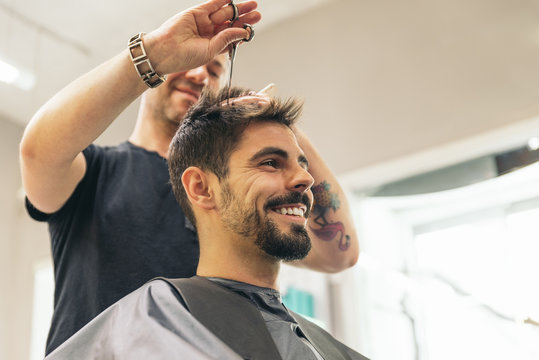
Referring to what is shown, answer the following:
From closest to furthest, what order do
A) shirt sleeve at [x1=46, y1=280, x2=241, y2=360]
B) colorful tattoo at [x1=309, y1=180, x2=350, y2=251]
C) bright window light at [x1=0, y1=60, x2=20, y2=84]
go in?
1. shirt sleeve at [x1=46, y1=280, x2=241, y2=360]
2. colorful tattoo at [x1=309, y1=180, x2=350, y2=251]
3. bright window light at [x1=0, y1=60, x2=20, y2=84]

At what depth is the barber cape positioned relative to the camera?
1.23 metres

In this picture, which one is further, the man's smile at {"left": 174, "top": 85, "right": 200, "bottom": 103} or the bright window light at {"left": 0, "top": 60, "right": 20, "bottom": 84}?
the bright window light at {"left": 0, "top": 60, "right": 20, "bottom": 84}

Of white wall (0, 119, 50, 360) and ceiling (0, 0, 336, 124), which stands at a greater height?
ceiling (0, 0, 336, 124)

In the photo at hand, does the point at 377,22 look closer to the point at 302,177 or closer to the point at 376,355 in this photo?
the point at 376,355

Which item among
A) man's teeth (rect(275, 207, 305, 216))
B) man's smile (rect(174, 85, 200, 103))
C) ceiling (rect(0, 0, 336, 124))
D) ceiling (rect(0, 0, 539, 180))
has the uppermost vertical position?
ceiling (rect(0, 0, 336, 124))

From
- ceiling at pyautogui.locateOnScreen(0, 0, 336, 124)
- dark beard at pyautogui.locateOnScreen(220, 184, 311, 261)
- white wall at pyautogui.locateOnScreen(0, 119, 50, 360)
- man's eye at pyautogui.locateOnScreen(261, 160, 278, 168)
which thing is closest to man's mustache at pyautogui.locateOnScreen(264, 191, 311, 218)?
dark beard at pyautogui.locateOnScreen(220, 184, 311, 261)

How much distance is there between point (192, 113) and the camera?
1.75m

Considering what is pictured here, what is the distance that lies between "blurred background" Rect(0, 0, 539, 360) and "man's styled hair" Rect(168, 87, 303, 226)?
64.8 inches

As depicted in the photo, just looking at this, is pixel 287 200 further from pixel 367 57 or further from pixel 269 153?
pixel 367 57

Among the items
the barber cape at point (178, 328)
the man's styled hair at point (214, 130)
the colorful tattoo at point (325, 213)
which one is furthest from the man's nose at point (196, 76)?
the barber cape at point (178, 328)

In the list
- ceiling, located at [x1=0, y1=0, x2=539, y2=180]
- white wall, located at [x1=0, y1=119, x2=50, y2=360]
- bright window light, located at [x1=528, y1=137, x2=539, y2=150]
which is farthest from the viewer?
white wall, located at [x1=0, y1=119, x2=50, y2=360]

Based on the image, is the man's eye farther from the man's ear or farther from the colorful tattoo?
the colorful tattoo

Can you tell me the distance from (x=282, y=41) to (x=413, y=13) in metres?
0.84

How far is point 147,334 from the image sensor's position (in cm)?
125
